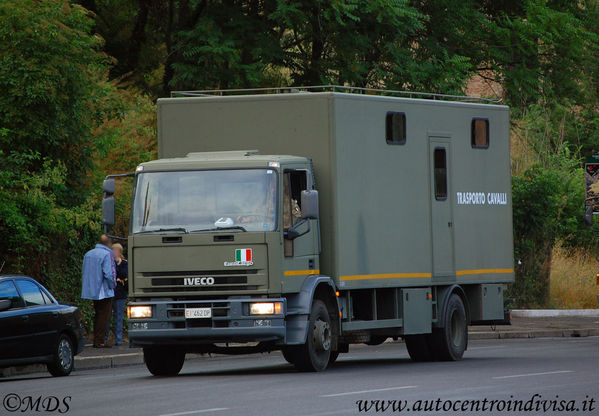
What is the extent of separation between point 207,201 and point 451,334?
211 inches

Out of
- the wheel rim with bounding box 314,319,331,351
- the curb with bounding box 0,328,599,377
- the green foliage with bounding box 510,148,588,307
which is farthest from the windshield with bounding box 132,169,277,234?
the green foliage with bounding box 510,148,588,307

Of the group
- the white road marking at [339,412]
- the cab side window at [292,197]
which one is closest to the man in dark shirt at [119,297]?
the cab side window at [292,197]

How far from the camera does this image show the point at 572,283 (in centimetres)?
3788

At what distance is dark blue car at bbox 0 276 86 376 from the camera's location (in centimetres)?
1864

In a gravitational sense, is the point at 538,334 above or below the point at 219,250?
below

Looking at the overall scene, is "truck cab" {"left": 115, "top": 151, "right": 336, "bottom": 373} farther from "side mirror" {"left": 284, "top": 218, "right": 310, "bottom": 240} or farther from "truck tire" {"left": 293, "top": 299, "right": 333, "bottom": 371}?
"truck tire" {"left": 293, "top": 299, "right": 333, "bottom": 371}

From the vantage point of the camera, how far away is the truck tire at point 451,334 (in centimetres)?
2045

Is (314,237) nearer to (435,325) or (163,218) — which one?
(163,218)

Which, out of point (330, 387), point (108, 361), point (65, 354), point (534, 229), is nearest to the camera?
point (330, 387)

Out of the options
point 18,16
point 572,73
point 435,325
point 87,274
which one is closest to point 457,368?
point 435,325

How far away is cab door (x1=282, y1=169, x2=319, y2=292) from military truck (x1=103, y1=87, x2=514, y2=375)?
0.08 ft

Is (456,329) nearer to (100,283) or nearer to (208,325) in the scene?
(208,325)

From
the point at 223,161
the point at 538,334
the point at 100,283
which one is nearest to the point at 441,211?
the point at 223,161

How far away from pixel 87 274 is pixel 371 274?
7126 mm
